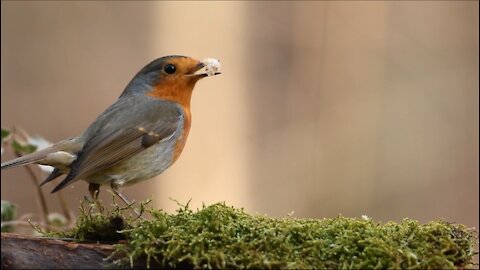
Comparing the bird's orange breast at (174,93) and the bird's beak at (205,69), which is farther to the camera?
the bird's orange breast at (174,93)

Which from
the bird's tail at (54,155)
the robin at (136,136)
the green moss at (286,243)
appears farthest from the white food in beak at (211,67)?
the green moss at (286,243)

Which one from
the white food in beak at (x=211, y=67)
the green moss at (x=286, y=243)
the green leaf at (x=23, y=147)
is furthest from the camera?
the green leaf at (x=23, y=147)

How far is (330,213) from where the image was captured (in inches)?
324

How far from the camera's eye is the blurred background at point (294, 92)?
8039 mm

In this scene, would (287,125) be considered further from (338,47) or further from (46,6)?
(46,6)

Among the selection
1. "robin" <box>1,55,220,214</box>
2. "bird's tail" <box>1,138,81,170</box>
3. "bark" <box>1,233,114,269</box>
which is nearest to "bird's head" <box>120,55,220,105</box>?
"robin" <box>1,55,220,214</box>

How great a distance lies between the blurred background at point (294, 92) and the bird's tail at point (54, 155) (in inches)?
166

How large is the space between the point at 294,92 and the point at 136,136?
487 cm

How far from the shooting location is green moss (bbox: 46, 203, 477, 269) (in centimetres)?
243

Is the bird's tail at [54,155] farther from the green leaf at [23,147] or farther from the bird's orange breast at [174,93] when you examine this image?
the bird's orange breast at [174,93]

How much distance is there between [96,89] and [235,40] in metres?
1.49

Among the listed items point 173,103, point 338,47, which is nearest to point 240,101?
point 338,47

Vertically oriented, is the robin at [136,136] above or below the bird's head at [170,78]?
below

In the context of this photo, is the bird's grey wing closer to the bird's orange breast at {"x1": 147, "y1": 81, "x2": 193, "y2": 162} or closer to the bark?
the bird's orange breast at {"x1": 147, "y1": 81, "x2": 193, "y2": 162}
